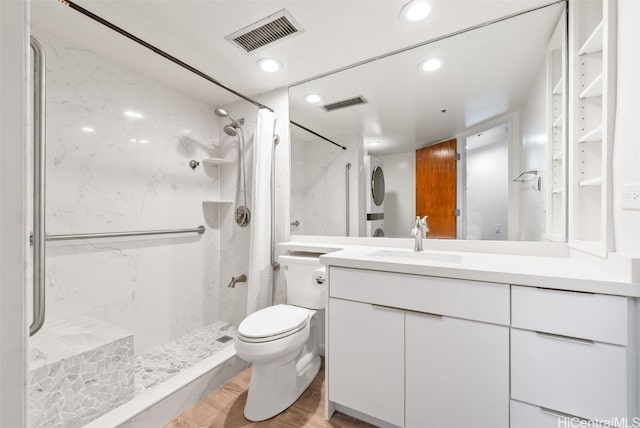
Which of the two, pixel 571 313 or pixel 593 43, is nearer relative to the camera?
pixel 571 313

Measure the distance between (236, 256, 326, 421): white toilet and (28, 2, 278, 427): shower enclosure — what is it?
0.42 metres

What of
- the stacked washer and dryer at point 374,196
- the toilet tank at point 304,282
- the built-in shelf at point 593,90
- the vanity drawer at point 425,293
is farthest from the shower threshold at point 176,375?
the built-in shelf at point 593,90

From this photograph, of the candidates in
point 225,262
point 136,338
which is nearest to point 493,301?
point 225,262

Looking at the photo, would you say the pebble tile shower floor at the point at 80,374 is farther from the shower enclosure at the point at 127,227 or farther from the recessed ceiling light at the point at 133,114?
the recessed ceiling light at the point at 133,114

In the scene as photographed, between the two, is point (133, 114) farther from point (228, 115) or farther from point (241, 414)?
point (241, 414)

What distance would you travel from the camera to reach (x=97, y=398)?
1238 millimetres

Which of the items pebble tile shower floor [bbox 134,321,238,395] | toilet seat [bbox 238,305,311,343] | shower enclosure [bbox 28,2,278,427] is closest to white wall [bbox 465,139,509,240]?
toilet seat [bbox 238,305,311,343]

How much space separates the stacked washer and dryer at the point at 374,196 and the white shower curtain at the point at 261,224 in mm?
746

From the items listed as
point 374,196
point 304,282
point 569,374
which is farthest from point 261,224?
point 569,374

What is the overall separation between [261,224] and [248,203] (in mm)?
404

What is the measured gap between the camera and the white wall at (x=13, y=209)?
Result: 16.7 inches

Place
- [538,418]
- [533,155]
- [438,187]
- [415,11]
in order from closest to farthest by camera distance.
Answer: [538,418] → [415,11] → [533,155] → [438,187]

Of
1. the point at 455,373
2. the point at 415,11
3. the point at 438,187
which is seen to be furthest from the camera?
the point at 438,187

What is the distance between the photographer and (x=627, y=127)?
0.87m
